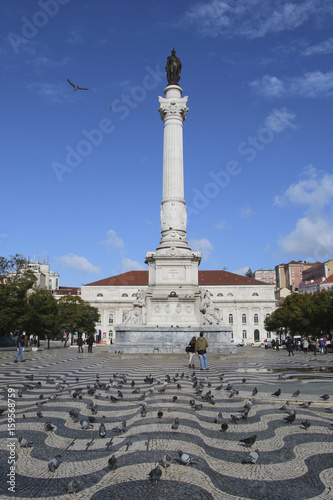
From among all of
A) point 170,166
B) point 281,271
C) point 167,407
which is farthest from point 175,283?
point 281,271

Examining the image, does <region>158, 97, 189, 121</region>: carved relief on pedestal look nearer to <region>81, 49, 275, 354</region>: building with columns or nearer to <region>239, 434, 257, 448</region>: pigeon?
<region>81, 49, 275, 354</region>: building with columns

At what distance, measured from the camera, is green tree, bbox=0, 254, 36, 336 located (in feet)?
90.5

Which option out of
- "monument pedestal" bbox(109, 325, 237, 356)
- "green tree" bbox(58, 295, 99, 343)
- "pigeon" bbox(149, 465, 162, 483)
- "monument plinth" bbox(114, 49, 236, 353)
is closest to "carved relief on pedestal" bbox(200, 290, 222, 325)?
"monument plinth" bbox(114, 49, 236, 353)

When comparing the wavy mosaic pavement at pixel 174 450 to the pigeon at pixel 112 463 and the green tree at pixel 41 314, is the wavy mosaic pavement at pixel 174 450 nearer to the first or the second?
the pigeon at pixel 112 463

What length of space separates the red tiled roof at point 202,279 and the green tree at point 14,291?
4845 cm

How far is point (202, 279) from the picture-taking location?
272 ft

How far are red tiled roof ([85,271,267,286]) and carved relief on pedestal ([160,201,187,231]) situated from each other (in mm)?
52533

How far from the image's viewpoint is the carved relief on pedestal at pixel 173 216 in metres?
28.1

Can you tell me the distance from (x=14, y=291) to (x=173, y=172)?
556 inches

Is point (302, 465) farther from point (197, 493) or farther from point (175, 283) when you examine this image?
point (175, 283)

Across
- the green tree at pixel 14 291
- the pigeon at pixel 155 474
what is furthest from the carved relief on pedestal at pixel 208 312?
the pigeon at pixel 155 474

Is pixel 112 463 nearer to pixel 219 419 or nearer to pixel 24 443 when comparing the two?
pixel 24 443

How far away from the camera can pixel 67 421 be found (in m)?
6.01

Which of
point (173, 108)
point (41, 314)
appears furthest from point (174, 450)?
point (41, 314)
